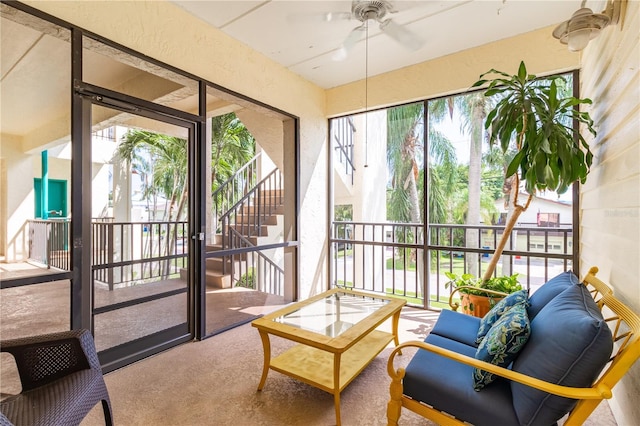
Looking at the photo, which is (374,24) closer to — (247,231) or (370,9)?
(370,9)

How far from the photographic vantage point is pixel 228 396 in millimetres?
1970

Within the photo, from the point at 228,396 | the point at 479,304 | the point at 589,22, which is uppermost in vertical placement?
the point at 589,22

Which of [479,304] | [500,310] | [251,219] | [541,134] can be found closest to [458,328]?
[500,310]

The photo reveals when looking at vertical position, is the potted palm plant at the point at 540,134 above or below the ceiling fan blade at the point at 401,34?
below

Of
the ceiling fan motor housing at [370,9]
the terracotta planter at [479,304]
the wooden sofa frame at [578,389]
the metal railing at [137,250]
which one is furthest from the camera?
the terracotta planter at [479,304]

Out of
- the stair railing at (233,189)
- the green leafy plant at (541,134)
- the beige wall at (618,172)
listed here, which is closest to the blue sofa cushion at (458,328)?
the beige wall at (618,172)

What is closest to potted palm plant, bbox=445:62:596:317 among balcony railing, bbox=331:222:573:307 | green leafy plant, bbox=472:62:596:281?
green leafy plant, bbox=472:62:596:281

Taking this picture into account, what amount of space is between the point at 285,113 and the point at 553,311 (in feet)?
10.7

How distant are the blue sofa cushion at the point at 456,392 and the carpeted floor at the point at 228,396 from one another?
450 millimetres

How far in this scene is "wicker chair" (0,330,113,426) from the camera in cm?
Answer: 125

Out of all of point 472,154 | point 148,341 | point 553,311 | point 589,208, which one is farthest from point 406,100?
point 148,341

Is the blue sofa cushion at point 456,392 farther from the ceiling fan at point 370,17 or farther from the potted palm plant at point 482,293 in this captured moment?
the ceiling fan at point 370,17

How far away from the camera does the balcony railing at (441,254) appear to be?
312 cm

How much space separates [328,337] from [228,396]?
81cm
